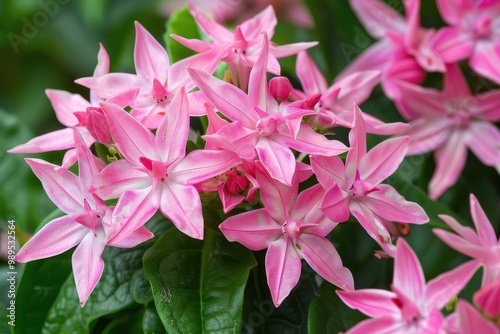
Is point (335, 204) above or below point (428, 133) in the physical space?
above

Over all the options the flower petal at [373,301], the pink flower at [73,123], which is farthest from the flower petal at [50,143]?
the flower petal at [373,301]

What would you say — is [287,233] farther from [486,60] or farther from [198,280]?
[486,60]

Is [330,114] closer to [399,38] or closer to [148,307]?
[148,307]

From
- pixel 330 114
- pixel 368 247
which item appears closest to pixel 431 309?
pixel 330 114

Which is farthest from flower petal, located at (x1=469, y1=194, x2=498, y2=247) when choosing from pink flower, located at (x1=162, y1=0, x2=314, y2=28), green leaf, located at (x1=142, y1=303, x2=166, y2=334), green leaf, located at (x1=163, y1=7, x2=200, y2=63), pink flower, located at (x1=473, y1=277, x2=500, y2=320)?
pink flower, located at (x1=162, y1=0, x2=314, y2=28)

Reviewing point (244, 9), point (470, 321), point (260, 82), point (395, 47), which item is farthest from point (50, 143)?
point (244, 9)

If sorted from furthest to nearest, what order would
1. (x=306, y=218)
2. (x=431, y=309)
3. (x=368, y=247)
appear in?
(x=368, y=247) < (x=306, y=218) < (x=431, y=309)
